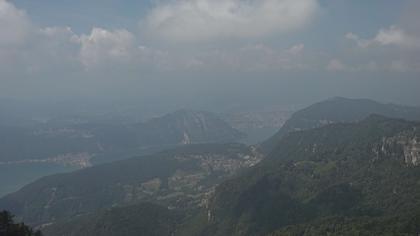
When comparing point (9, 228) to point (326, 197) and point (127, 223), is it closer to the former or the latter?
point (127, 223)

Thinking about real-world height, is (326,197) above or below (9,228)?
below

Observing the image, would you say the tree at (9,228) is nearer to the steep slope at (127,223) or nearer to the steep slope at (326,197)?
the steep slope at (326,197)

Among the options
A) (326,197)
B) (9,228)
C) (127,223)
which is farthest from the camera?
(127,223)

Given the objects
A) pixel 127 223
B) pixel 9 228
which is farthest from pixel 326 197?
pixel 9 228

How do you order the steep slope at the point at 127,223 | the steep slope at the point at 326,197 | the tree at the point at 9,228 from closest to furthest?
1. the tree at the point at 9,228
2. the steep slope at the point at 326,197
3. the steep slope at the point at 127,223

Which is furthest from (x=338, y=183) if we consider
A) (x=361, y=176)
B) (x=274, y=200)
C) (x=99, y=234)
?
(x=99, y=234)

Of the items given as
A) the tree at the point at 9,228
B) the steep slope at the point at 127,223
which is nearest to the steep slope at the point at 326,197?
the steep slope at the point at 127,223

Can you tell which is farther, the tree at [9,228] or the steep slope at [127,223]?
the steep slope at [127,223]

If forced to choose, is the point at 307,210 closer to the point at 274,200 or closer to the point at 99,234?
the point at 274,200

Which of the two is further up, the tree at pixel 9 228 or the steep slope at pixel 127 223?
the tree at pixel 9 228

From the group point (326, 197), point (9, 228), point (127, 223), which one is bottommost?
point (127, 223)

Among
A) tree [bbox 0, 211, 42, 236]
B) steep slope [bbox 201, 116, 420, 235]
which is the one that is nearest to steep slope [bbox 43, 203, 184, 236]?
steep slope [bbox 201, 116, 420, 235]
